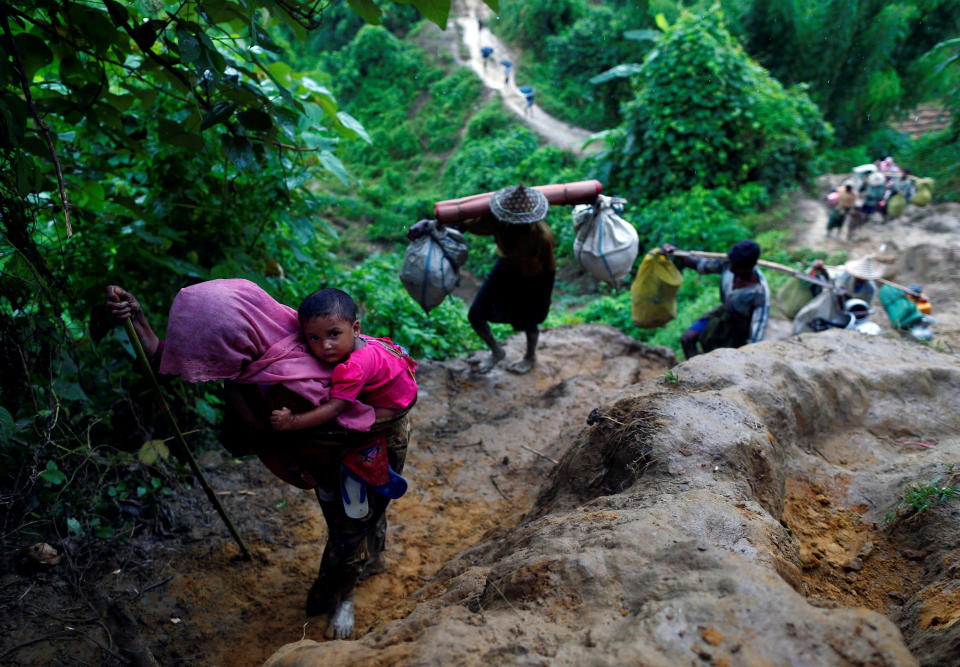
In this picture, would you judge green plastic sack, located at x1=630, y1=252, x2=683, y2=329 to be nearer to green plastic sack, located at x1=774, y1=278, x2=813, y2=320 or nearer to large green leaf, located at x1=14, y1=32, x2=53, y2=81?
green plastic sack, located at x1=774, y1=278, x2=813, y2=320

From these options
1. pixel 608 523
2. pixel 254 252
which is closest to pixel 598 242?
pixel 254 252

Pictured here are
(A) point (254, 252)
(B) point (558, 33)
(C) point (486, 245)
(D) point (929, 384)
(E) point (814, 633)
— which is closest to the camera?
(E) point (814, 633)

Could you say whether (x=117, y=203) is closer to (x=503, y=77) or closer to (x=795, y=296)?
(x=795, y=296)

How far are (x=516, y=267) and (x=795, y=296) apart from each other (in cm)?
285

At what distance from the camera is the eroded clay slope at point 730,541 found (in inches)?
49.7

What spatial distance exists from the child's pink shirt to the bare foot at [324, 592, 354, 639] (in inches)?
40.0

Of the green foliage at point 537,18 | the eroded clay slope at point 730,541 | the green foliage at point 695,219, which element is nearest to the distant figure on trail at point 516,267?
the eroded clay slope at point 730,541

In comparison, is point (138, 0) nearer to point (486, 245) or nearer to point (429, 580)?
point (429, 580)

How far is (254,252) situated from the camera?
12.6 feet

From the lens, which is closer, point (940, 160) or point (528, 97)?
point (940, 160)

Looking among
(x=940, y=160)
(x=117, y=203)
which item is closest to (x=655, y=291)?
(x=117, y=203)

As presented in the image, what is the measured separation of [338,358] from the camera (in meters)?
2.00

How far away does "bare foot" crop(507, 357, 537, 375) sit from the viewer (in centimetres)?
534

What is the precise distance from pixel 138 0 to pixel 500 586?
290cm
